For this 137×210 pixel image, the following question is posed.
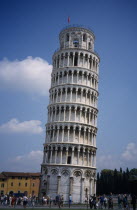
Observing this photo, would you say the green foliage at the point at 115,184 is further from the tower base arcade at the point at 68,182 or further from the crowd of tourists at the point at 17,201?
the crowd of tourists at the point at 17,201

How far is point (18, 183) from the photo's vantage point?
79625 mm

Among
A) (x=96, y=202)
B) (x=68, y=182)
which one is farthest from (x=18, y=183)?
(x=96, y=202)

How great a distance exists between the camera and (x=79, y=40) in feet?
180

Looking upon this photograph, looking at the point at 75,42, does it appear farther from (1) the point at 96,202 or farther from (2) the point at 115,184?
(2) the point at 115,184

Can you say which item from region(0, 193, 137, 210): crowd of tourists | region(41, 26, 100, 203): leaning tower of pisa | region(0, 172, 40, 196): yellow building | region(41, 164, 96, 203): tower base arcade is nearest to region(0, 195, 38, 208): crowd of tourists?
region(0, 193, 137, 210): crowd of tourists

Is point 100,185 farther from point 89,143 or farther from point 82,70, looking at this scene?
point 82,70

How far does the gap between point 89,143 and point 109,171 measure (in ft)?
231

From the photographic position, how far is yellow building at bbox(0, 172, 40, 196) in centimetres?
7818

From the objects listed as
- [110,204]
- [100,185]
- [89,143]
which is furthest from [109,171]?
[110,204]

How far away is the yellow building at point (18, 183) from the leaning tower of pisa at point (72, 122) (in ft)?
114

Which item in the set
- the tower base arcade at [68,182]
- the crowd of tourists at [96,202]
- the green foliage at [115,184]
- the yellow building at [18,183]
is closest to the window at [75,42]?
the tower base arcade at [68,182]

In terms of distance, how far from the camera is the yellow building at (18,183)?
78181 millimetres

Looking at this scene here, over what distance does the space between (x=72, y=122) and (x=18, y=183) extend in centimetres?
4157

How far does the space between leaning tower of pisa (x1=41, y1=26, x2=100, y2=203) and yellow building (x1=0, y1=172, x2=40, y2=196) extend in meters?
34.6
